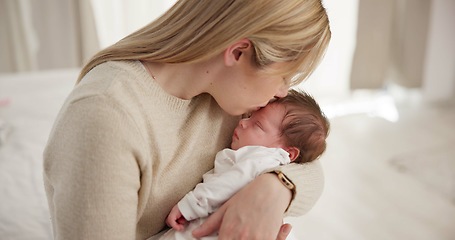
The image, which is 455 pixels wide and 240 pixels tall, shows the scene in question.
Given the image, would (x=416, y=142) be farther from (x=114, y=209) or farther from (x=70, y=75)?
(x=114, y=209)

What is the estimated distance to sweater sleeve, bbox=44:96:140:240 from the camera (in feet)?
3.01

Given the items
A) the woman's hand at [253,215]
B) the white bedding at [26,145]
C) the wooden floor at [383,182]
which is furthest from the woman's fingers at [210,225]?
the wooden floor at [383,182]

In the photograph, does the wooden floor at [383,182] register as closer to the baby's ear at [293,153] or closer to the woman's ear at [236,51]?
the baby's ear at [293,153]

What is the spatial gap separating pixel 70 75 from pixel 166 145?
1404mm

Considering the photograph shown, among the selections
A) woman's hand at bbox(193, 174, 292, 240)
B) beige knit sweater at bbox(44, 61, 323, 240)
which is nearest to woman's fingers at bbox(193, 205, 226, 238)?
woman's hand at bbox(193, 174, 292, 240)

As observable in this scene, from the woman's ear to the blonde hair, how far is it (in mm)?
17

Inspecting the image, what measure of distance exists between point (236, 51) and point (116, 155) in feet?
1.06

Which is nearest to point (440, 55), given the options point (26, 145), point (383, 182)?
point (383, 182)

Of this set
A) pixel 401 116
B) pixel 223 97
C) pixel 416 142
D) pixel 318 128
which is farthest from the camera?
pixel 401 116

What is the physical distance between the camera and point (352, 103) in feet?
11.0

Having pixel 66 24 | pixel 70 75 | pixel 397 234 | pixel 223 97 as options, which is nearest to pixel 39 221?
pixel 223 97

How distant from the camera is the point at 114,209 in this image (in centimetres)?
95

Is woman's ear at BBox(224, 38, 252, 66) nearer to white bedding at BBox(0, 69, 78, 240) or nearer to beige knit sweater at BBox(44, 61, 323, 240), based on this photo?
beige knit sweater at BBox(44, 61, 323, 240)

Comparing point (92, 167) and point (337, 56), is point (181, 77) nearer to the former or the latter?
point (92, 167)
